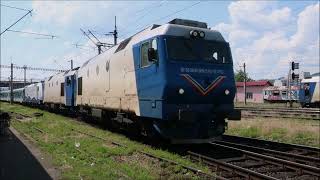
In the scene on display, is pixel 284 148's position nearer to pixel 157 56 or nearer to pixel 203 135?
pixel 203 135

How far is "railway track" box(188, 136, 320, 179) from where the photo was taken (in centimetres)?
962

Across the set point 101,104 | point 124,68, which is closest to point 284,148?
point 124,68

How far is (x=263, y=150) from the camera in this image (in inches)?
506

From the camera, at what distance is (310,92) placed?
149ft

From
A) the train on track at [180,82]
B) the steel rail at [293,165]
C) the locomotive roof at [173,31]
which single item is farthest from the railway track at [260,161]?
the locomotive roof at [173,31]

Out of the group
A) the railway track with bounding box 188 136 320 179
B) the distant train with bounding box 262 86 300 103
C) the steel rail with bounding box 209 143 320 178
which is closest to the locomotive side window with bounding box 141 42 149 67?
the railway track with bounding box 188 136 320 179

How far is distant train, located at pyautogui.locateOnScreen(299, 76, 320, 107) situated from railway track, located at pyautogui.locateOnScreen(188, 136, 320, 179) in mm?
31677

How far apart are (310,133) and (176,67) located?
886cm

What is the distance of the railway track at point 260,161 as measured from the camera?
9.62 metres

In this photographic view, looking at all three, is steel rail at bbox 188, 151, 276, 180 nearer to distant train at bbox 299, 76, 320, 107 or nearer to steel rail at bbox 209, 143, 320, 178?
steel rail at bbox 209, 143, 320, 178

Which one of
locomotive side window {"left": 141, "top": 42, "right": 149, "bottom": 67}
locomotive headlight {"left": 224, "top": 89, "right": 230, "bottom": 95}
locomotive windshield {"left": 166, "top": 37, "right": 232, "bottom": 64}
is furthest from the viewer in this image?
locomotive side window {"left": 141, "top": 42, "right": 149, "bottom": 67}

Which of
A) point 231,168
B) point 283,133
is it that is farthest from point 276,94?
point 231,168

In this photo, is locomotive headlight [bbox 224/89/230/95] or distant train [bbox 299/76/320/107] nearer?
locomotive headlight [bbox 224/89/230/95]

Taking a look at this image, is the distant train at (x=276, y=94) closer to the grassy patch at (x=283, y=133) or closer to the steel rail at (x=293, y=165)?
the grassy patch at (x=283, y=133)
